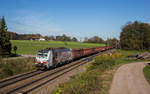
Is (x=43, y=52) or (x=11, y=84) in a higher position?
(x=43, y=52)

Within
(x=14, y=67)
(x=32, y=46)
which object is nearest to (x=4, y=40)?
(x=14, y=67)

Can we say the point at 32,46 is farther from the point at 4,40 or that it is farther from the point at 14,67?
the point at 14,67

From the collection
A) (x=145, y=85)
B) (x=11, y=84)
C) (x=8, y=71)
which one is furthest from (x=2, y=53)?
(x=145, y=85)

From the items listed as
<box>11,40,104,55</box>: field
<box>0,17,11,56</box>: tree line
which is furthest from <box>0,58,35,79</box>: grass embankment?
<box>11,40,104,55</box>: field

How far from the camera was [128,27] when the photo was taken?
6906 cm

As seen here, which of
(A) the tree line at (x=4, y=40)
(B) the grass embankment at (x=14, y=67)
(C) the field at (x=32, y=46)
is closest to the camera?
(B) the grass embankment at (x=14, y=67)

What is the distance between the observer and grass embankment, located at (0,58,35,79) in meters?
15.8

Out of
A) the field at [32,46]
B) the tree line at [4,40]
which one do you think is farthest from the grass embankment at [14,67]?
the field at [32,46]

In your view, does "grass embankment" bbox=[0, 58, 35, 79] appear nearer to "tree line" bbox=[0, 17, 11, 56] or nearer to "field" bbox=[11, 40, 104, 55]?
"tree line" bbox=[0, 17, 11, 56]

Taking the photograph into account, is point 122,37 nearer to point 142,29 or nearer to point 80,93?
point 142,29

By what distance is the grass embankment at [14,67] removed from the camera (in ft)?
51.9

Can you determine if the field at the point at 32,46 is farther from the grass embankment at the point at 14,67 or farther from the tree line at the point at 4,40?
the grass embankment at the point at 14,67

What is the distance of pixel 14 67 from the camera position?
1761 cm

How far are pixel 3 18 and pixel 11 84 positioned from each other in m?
23.7
